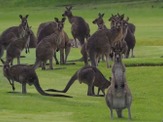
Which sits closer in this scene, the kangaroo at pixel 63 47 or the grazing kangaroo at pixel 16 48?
the grazing kangaroo at pixel 16 48

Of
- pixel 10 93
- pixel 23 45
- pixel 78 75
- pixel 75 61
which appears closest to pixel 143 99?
pixel 78 75

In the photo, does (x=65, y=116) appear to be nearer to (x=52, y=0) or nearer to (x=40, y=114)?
(x=40, y=114)

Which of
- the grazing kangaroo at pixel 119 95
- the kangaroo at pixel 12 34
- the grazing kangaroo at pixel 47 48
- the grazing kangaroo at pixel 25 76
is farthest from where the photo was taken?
the kangaroo at pixel 12 34

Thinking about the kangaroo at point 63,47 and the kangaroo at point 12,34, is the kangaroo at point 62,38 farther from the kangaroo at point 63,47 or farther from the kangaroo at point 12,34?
the kangaroo at point 12,34

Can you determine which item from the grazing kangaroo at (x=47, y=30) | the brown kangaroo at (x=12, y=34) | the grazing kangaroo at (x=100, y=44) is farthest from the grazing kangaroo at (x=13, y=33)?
the grazing kangaroo at (x=100, y=44)

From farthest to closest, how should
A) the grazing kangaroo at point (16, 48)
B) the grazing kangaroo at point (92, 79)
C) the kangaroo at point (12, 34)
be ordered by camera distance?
1. the kangaroo at point (12, 34)
2. the grazing kangaroo at point (16, 48)
3. the grazing kangaroo at point (92, 79)

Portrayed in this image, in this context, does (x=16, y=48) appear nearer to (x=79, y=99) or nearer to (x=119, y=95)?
(x=79, y=99)

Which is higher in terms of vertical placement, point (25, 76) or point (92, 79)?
point (25, 76)

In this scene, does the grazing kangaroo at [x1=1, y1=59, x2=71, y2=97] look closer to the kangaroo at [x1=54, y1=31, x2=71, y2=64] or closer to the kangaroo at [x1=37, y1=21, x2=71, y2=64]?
the kangaroo at [x1=54, y1=31, x2=71, y2=64]

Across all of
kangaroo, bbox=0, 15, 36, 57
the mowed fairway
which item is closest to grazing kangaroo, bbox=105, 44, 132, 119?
the mowed fairway

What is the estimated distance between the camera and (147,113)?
16031 millimetres

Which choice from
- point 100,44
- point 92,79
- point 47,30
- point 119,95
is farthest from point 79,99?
point 47,30

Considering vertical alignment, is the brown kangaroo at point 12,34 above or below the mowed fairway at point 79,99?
above

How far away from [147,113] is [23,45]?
36.2 feet
